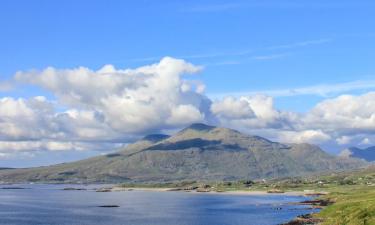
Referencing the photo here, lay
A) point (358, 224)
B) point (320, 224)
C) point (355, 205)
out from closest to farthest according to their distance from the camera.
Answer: point (358, 224), point (320, 224), point (355, 205)

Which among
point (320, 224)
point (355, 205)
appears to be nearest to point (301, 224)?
point (320, 224)

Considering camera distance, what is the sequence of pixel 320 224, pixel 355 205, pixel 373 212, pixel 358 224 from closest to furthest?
pixel 358 224, pixel 373 212, pixel 320 224, pixel 355 205

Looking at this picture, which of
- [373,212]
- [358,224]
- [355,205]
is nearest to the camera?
[358,224]

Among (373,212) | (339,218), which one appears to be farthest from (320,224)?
(373,212)

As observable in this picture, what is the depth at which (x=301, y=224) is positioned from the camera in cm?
18550

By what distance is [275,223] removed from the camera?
19975cm

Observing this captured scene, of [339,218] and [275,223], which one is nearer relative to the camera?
[339,218]

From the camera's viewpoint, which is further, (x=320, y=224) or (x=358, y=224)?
(x=320, y=224)

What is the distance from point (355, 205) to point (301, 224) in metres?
23.6

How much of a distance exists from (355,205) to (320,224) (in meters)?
24.6

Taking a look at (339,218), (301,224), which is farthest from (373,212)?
(301,224)

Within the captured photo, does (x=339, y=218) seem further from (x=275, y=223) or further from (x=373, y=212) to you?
(x=275, y=223)

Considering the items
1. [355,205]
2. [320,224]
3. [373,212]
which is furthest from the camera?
[355,205]

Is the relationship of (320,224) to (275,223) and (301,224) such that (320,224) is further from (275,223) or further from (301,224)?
(275,223)
